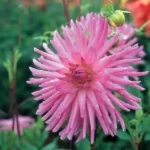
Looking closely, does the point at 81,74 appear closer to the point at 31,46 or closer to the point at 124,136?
the point at 124,136

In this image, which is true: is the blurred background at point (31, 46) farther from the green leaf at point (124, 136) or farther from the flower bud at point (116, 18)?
the flower bud at point (116, 18)

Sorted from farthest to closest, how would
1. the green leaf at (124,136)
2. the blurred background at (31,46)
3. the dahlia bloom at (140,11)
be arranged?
the dahlia bloom at (140,11)
the blurred background at (31,46)
the green leaf at (124,136)

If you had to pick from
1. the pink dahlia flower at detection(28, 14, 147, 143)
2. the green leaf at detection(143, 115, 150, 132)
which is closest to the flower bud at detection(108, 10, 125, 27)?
the pink dahlia flower at detection(28, 14, 147, 143)

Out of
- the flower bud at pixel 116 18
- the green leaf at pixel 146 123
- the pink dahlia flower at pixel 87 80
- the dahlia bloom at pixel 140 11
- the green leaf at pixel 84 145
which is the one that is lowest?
the green leaf at pixel 84 145

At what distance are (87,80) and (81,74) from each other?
2cm

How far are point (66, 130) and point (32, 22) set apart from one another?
67.1 inches

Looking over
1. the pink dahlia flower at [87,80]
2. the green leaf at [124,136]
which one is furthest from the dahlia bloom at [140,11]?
the pink dahlia flower at [87,80]

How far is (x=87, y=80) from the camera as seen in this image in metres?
0.98

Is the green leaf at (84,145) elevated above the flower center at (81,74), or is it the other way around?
the flower center at (81,74)

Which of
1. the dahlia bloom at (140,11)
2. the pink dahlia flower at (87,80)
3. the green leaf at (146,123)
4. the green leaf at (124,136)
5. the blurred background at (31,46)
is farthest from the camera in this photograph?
the dahlia bloom at (140,11)

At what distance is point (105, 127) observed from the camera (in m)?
0.93

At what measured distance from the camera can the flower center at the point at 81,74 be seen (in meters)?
0.96

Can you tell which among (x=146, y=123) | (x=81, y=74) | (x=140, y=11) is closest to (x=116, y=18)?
(x=81, y=74)

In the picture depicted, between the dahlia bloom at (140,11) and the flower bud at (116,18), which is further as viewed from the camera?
the dahlia bloom at (140,11)
